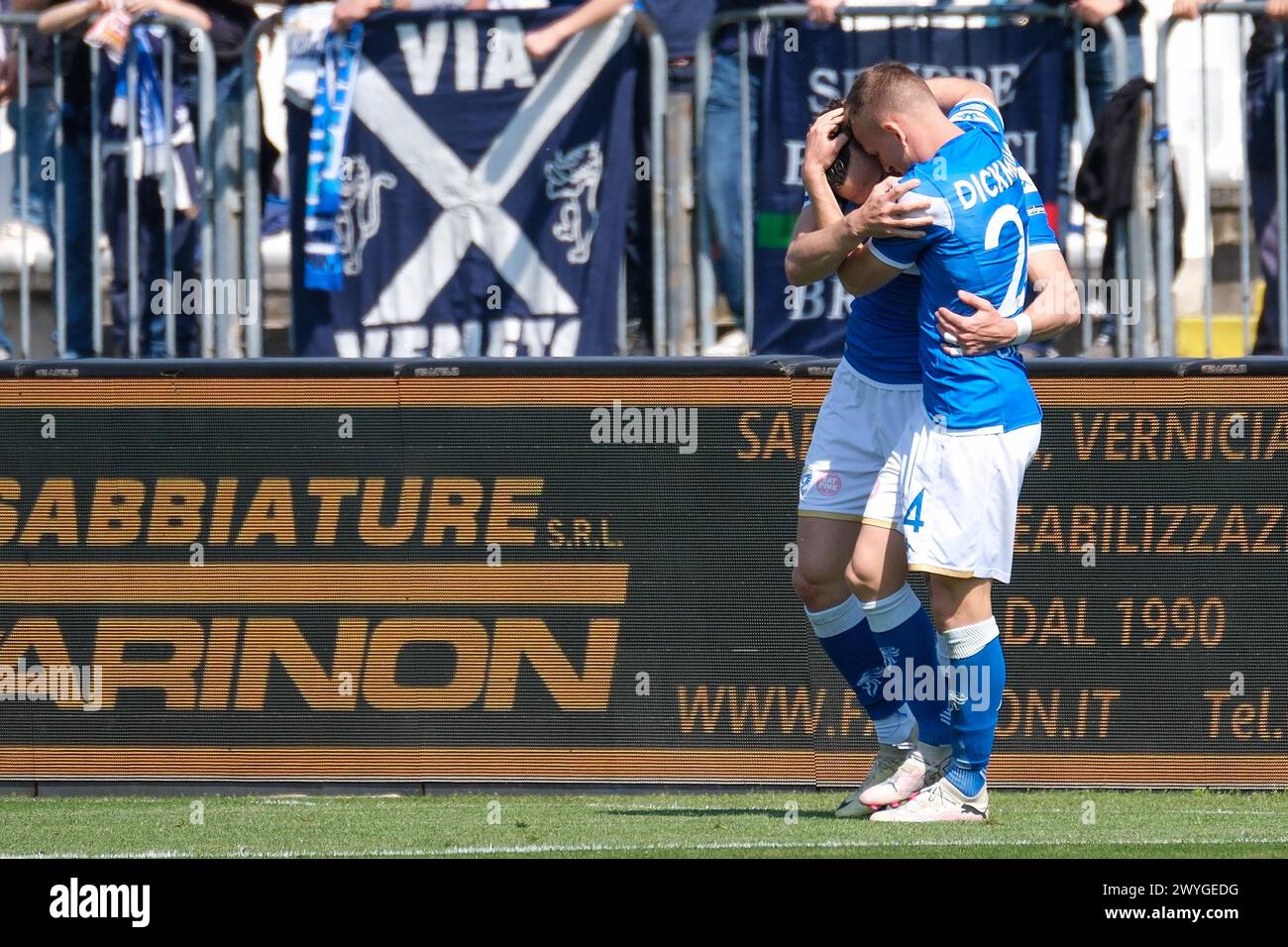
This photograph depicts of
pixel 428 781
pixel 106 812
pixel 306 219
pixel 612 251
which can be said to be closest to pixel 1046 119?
pixel 612 251

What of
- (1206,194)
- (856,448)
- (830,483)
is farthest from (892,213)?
(1206,194)

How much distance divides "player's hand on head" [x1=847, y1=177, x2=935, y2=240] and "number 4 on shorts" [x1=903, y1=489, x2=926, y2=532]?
2.64ft

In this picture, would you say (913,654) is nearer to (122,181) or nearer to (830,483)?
(830,483)

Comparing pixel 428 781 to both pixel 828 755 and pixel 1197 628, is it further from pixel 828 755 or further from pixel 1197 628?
pixel 1197 628

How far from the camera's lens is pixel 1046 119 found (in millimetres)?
8664

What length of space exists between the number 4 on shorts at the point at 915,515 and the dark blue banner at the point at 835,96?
2.36 m

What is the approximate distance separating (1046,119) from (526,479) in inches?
107

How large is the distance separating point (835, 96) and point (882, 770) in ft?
10.5

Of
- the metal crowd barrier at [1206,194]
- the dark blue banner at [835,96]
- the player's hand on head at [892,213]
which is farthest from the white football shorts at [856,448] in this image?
the metal crowd barrier at [1206,194]

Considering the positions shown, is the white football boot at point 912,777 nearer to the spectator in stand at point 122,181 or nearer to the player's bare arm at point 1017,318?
the player's bare arm at point 1017,318

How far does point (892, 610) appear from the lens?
263 inches

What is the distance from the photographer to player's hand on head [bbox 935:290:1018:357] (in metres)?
6.21

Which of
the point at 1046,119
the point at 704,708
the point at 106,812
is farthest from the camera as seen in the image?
the point at 1046,119

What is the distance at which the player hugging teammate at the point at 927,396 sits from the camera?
6273 millimetres
